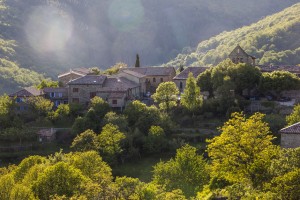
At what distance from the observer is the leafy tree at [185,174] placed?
41094 mm

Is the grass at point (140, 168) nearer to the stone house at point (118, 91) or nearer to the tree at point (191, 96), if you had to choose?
the tree at point (191, 96)

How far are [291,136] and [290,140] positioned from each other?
1.26 ft

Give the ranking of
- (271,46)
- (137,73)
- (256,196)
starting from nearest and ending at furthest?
(256,196) < (137,73) < (271,46)

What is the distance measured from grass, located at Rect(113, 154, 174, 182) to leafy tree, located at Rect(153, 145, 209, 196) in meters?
11.6

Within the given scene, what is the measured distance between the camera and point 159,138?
5928cm

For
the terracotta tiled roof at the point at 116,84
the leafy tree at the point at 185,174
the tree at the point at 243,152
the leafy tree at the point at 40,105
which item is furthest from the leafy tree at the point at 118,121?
the tree at the point at 243,152

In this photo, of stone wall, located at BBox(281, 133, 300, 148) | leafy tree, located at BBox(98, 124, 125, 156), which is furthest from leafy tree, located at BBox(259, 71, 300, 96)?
stone wall, located at BBox(281, 133, 300, 148)

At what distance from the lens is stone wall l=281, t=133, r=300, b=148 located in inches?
1635

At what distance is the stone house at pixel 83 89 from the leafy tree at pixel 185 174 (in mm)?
34435

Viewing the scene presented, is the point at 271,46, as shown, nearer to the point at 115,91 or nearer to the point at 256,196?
the point at 115,91

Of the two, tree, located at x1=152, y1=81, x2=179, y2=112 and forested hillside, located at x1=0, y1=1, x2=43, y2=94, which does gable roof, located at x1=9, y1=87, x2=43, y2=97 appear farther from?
forested hillside, located at x1=0, y1=1, x2=43, y2=94

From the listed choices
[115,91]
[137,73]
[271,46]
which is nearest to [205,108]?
[115,91]

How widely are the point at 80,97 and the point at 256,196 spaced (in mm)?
54211

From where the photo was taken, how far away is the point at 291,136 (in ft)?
137
